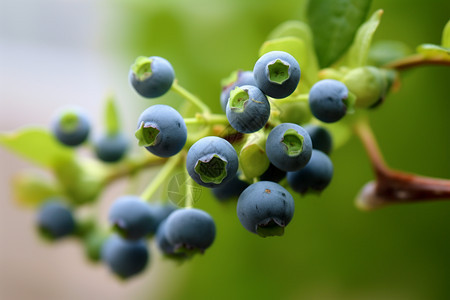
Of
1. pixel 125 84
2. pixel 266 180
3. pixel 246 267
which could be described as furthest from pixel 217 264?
pixel 266 180

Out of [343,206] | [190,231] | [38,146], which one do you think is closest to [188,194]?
[190,231]

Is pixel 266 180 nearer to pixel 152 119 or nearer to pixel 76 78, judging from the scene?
pixel 152 119

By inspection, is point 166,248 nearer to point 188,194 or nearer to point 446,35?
point 188,194

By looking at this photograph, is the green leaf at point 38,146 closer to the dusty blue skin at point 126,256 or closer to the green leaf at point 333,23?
the dusty blue skin at point 126,256

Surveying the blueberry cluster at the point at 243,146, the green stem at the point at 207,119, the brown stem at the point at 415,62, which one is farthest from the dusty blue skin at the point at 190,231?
the brown stem at the point at 415,62

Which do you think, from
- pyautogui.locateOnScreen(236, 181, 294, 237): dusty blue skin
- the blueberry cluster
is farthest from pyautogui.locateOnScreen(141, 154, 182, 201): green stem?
pyautogui.locateOnScreen(236, 181, 294, 237): dusty blue skin
